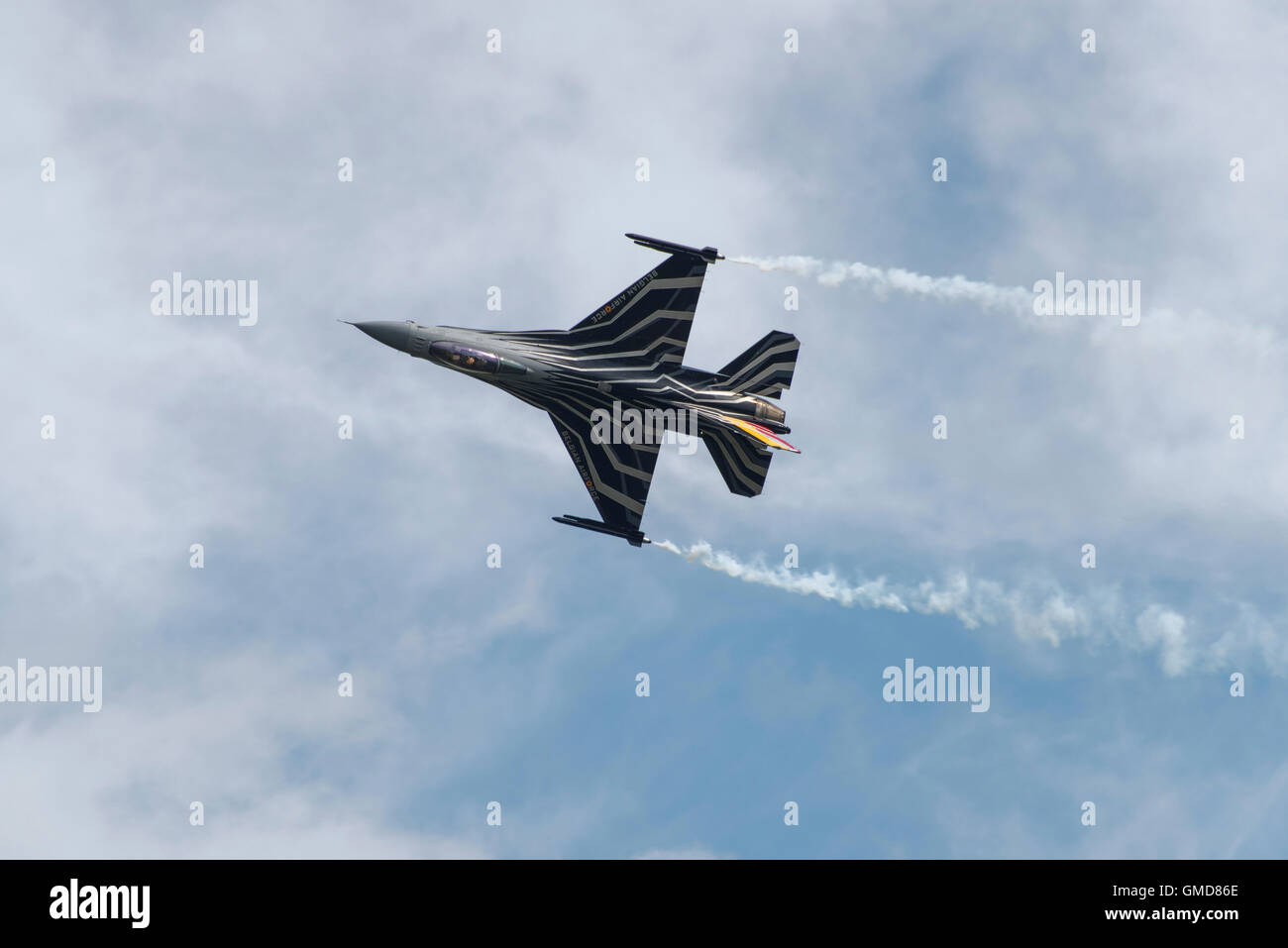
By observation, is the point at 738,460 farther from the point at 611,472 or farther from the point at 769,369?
the point at 611,472

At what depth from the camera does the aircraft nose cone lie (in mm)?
66062

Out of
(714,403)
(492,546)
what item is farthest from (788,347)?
(492,546)

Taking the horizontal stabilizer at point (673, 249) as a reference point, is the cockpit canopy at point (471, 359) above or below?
below

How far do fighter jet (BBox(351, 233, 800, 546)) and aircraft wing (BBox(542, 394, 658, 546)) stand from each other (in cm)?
8

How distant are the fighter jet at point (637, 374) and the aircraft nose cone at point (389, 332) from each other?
52 millimetres

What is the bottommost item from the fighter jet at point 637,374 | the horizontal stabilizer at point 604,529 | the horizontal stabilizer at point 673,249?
the horizontal stabilizer at point 604,529

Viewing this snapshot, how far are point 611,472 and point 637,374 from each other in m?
5.93

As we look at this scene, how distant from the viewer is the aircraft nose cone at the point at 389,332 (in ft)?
217

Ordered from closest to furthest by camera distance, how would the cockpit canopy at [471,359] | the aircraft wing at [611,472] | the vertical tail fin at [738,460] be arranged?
the cockpit canopy at [471,359] < the vertical tail fin at [738,460] < the aircraft wing at [611,472]

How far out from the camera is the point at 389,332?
66062 mm

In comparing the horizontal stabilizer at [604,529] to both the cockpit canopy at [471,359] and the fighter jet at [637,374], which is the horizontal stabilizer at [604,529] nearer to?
the fighter jet at [637,374]

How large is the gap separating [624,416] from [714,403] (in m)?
4.92

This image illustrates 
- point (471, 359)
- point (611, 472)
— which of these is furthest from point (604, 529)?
point (471, 359)

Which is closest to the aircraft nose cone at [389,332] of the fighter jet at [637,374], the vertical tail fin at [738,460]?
the fighter jet at [637,374]
